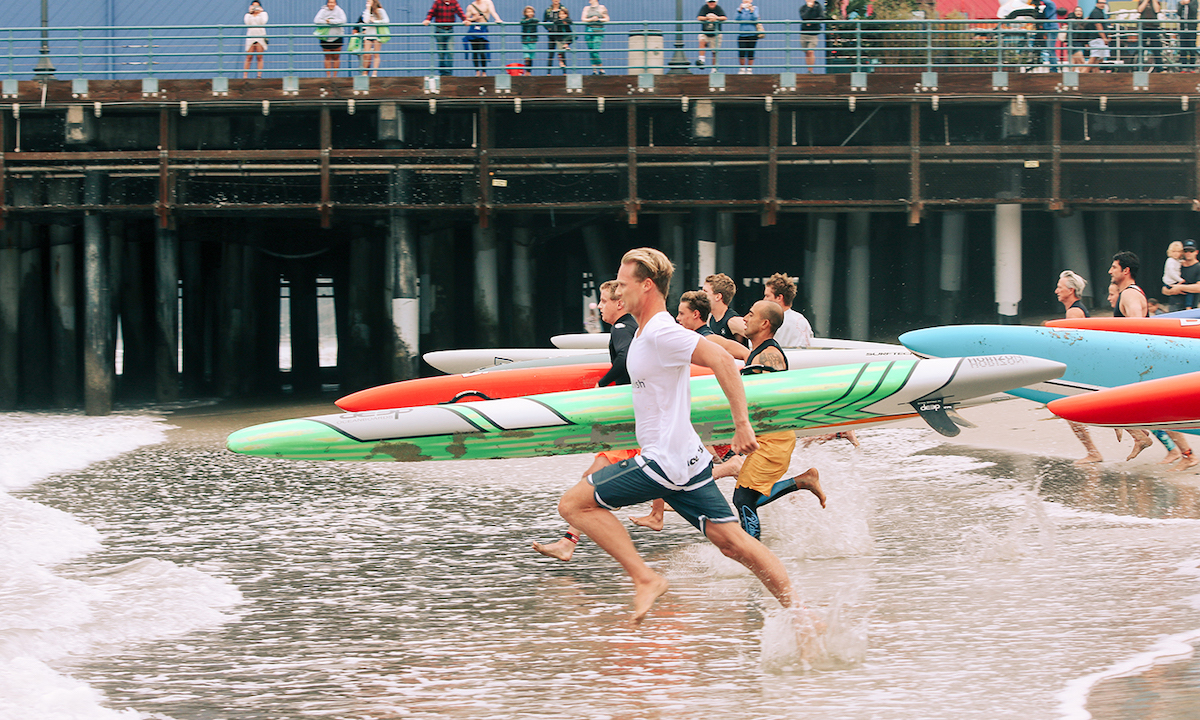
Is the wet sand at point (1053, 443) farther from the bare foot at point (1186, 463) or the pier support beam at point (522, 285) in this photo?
the pier support beam at point (522, 285)

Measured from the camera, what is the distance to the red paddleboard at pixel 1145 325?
844cm

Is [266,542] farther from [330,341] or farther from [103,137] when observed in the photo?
[330,341]

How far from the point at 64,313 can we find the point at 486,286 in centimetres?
672

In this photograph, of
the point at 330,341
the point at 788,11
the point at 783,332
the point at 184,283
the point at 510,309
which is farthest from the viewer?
the point at 330,341

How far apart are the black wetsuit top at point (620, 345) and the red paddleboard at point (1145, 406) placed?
2.27m

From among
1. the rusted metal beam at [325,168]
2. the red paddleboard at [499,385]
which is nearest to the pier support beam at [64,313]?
the rusted metal beam at [325,168]

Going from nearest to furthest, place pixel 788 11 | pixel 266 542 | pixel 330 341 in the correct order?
pixel 266 542 → pixel 788 11 → pixel 330 341

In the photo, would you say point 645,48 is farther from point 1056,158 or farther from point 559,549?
point 559,549

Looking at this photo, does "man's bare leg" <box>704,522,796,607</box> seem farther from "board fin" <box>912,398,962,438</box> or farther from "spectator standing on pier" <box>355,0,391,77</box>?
"spectator standing on pier" <box>355,0,391,77</box>

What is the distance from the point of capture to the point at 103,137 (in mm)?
17422

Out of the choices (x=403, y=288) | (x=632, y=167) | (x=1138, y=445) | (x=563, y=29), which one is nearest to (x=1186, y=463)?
(x=1138, y=445)

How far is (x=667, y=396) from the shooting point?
4.31 meters

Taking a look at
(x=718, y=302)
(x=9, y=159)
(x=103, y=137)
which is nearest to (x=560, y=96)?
(x=103, y=137)

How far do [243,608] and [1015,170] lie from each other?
15191 millimetres
